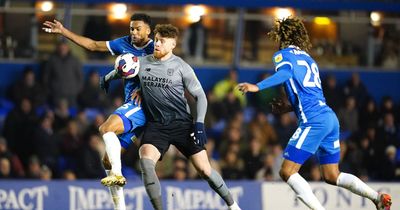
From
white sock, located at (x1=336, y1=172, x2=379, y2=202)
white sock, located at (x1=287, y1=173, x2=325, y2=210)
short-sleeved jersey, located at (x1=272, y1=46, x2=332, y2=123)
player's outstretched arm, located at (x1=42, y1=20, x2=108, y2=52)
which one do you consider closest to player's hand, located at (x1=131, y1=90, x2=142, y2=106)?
player's outstretched arm, located at (x1=42, y1=20, x2=108, y2=52)

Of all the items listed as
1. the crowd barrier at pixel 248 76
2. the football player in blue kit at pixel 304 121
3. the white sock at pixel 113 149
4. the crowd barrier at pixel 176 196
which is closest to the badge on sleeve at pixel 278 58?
the football player in blue kit at pixel 304 121

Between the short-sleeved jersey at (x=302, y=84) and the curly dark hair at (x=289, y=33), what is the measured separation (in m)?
0.14

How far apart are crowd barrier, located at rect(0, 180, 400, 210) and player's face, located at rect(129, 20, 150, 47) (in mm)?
3965

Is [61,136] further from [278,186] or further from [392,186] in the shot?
[392,186]

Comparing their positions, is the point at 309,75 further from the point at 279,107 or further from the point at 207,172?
the point at 207,172

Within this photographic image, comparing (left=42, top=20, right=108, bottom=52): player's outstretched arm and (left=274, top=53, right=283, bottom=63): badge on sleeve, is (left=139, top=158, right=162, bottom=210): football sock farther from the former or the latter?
(left=274, top=53, right=283, bottom=63): badge on sleeve

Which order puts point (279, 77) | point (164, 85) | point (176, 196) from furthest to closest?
1. point (176, 196)
2. point (164, 85)
3. point (279, 77)

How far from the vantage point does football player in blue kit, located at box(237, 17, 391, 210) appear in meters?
A: 11.2

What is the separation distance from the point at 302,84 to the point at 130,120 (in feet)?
6.14

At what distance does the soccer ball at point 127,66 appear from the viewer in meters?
11.4

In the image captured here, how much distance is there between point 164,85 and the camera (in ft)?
37.6

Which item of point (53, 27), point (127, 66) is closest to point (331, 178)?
point (127, 66)

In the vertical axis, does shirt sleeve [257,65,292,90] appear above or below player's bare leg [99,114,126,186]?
above

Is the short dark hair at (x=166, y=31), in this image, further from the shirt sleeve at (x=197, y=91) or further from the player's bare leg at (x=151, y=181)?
the player's bare leg at (x=151, y=181)
